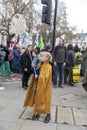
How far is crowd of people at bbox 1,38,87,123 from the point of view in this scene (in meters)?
8.12

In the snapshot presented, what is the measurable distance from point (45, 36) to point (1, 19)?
18656 mm

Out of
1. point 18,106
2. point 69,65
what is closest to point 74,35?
point 69,65

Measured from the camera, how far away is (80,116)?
9008mm

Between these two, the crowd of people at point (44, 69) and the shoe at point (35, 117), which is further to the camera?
the shoe at point (35, 117)

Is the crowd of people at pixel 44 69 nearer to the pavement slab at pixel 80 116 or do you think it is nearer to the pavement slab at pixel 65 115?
the pavement slab at pixel 65 115

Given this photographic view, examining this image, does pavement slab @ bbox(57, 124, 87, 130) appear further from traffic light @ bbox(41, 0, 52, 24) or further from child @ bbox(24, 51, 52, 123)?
traffic light @ bbox(41, 0, 52, 24)

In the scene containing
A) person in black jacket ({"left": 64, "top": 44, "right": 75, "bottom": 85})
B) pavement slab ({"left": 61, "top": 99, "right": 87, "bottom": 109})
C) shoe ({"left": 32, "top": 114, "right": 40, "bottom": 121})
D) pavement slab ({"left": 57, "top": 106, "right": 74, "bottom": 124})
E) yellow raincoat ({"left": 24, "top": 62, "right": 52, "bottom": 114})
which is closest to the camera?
yellow raincoat ({"left": 24, "top": 62, "right": 52, "bottom": 114})

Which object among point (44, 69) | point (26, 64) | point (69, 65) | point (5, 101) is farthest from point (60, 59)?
point (44, 69)

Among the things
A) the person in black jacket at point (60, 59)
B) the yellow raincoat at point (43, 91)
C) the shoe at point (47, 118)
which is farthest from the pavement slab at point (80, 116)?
the person in black jacket at point (60, 59)

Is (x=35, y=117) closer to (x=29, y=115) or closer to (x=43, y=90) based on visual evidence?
(x=29, y=115)

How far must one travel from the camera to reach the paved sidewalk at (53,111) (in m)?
7.79

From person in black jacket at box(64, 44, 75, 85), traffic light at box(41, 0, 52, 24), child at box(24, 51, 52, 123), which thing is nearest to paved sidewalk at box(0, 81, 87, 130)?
child at box(24, 51, 52, 123)

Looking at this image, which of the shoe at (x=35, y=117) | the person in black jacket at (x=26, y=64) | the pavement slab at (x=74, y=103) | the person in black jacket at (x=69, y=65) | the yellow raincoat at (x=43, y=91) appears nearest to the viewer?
the yellow raincoat at (x=43, y=91)

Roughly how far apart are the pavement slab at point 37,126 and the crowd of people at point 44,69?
0.70 ft
